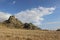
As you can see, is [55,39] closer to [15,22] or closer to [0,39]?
[0,39]

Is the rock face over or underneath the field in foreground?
over

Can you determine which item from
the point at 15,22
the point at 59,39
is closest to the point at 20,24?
the point at 15,22

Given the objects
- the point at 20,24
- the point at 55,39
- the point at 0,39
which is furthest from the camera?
the point at 20,24

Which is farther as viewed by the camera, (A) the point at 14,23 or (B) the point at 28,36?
(A) the point at 14,23

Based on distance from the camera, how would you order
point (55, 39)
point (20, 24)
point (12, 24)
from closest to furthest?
point (55, 39)
point (12, 24)
point (20, 24)

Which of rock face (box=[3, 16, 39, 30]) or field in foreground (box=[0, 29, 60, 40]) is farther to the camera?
rock face (box=[3, 16, 39, 30])

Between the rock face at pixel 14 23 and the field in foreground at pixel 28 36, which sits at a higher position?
the rock face at pixel 14 23

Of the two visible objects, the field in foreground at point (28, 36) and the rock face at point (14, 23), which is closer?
the field in foreground at point (28, 36)

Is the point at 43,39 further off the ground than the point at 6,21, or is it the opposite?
the point at 6,21

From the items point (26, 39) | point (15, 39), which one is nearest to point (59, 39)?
point (26, 39)

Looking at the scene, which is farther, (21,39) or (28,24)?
(28,24)

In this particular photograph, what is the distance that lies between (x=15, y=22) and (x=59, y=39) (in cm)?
Result: 7715

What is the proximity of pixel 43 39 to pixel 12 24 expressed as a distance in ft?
247

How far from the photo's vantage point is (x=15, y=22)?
9619cm
